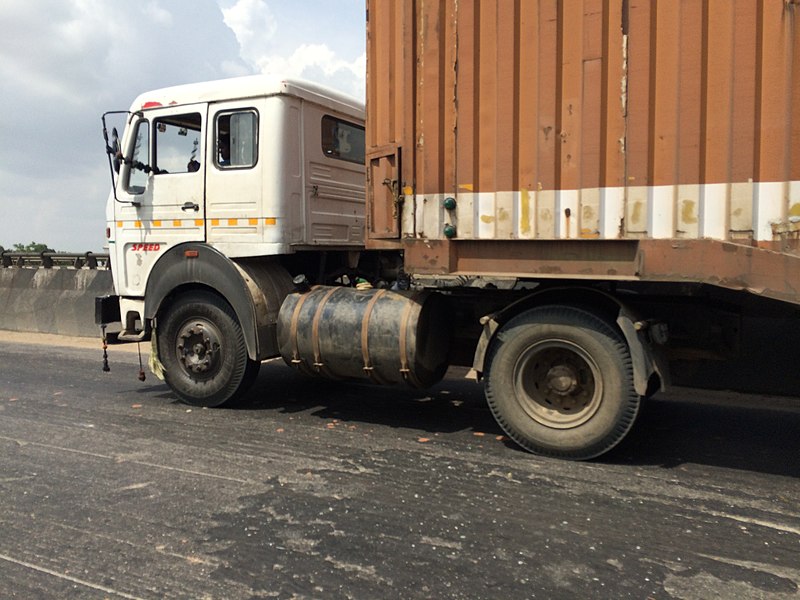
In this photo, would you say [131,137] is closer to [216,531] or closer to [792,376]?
[216,531]

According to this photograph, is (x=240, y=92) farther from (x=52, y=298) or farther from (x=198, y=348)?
(x=52, y=298)

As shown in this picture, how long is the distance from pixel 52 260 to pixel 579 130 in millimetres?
13899

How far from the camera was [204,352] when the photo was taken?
6.41 m

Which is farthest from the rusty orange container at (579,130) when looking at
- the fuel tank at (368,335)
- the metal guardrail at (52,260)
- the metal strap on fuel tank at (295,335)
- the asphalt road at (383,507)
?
the metal guardrail at (52,260)

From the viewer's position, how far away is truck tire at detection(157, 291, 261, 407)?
246 inches

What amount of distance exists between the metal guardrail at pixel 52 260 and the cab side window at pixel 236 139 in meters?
8.56

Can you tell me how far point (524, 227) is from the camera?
4750 millimetres

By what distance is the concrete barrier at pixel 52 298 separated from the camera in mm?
13336

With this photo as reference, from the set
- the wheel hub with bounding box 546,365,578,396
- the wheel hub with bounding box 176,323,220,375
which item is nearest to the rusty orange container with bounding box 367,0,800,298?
the wheel hub with bounding box 546,365,578,396

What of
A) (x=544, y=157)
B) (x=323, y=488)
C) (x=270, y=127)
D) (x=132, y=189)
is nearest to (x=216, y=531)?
(x=323, y=488)

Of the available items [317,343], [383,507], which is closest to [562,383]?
[383,507]

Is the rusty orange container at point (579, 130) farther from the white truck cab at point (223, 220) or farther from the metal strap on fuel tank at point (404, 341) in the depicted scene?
the white truck cab at point (223, 220)

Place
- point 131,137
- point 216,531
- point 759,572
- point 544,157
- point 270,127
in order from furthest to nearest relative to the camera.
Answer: point 131,137 < point 270,127 < point 544,157 < point 216,531 < point 759,572

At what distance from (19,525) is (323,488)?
5.83ft
